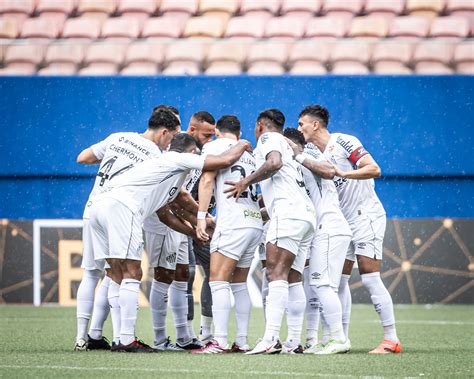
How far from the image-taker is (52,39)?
1761cm

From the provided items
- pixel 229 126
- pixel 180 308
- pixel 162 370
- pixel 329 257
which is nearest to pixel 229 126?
pixel 229 126

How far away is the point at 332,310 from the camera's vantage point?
26.7 feet

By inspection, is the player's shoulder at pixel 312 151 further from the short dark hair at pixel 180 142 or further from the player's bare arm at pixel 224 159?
the short dark hair at pixel 180 142

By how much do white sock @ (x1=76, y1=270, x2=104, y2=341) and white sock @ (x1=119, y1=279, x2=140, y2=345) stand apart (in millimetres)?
571

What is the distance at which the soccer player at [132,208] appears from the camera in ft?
26.5

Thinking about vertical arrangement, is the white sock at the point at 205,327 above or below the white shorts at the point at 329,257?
below

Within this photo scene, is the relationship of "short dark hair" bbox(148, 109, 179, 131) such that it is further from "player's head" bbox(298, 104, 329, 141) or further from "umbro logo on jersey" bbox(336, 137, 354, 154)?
"umbro logo on jersey" bbox(336, 137, 354, 154)

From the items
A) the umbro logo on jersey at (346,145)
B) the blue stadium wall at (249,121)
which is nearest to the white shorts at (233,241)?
the umbro logo on jersey at (346,145)

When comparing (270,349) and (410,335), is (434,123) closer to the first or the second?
(410,335)

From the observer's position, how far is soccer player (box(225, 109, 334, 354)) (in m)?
7.96

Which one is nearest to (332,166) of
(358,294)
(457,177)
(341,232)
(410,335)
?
(341,232)

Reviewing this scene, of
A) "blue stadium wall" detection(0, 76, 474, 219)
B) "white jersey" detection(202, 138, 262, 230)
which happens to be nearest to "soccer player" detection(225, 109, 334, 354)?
"white jersey" detection(202, 138, 262, 230)

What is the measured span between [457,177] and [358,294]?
8.20 feet

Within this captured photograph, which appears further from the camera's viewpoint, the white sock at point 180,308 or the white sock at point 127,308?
the white sock at point 180,308
